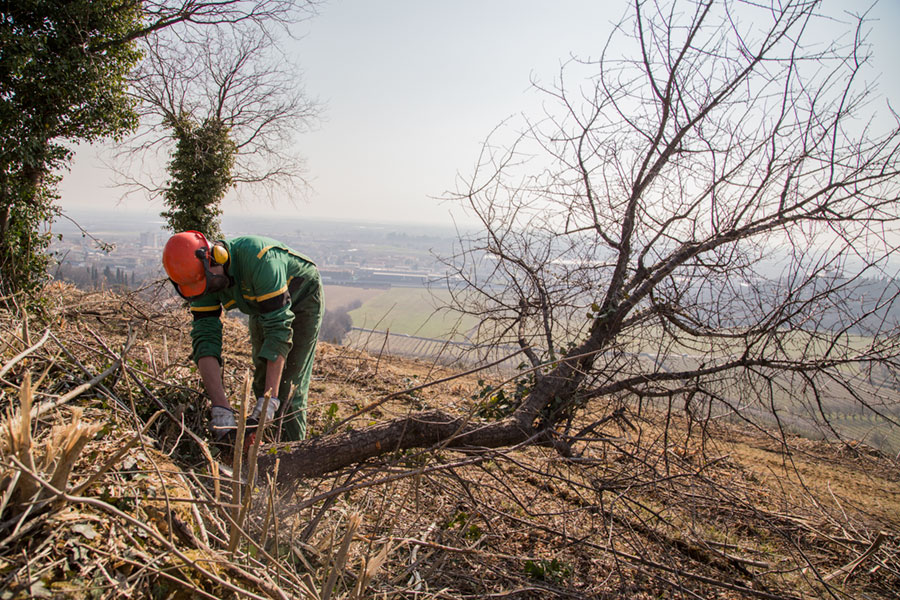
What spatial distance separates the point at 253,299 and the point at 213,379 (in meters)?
0.60

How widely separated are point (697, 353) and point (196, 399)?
3751 millimetres

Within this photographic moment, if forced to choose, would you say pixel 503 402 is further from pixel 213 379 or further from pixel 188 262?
pixel 188 262

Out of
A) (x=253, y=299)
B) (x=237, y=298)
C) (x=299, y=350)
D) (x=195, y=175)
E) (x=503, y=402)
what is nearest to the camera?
(x=253, y=299)

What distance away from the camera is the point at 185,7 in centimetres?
1010

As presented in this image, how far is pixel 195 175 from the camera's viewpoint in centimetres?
1327

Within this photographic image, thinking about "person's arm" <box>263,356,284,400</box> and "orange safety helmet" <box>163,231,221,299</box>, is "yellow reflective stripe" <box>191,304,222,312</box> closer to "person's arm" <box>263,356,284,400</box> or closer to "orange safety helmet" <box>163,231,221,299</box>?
"orange safety helmet" <box>163,231,221,299</box>

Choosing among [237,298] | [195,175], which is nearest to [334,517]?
[237,298]

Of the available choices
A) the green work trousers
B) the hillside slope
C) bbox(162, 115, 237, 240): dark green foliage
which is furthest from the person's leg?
bbox(162, 115, 237, 240): dark green foliage

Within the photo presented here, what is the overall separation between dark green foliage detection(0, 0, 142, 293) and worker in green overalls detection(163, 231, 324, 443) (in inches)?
255

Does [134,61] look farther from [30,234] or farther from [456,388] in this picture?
[456,388]

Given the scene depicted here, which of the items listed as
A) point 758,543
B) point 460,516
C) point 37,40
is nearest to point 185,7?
point 37,40

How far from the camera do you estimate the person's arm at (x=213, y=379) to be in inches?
106

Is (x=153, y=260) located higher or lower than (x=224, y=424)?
higher

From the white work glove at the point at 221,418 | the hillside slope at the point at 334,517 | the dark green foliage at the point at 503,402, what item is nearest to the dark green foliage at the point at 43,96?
the hillside slope at the point at 334,517
